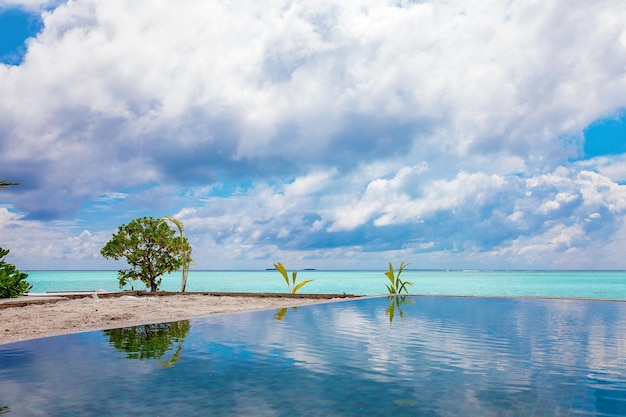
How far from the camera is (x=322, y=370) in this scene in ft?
25.9

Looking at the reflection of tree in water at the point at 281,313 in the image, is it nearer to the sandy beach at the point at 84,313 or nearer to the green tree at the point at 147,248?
the sandy beach at the point at 84,313

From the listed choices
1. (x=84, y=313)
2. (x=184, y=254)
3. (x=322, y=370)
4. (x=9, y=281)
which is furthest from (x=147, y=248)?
(x=322, y=370)

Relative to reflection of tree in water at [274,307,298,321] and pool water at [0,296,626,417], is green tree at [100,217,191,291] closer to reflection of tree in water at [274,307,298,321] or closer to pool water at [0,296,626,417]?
reflection of tree in water at [274,307,298,321]

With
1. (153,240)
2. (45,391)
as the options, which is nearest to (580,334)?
(45,391)

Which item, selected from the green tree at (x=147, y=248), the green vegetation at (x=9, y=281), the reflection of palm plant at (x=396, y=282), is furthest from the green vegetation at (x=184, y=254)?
the reflection of palm plant at (x=396, y=282)

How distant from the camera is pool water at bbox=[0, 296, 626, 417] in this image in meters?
6.02

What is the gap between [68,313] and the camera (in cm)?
1560

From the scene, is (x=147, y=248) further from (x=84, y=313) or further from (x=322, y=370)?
(x=322, y=370)

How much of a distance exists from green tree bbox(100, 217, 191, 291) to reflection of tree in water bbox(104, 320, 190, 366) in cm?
1297

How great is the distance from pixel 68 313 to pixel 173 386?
34.6 feet

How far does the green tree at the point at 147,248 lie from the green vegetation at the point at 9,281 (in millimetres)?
5304

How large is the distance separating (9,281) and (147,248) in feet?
23.5

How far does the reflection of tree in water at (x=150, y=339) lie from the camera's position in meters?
9.06

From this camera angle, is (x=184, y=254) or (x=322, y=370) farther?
(x=184, y=254)
